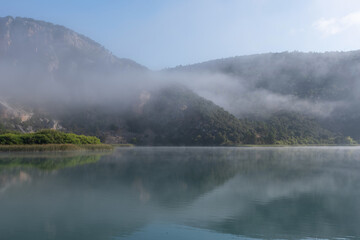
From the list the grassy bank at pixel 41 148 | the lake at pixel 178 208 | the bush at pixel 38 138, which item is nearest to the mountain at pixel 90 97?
the bush at pixel 38 138

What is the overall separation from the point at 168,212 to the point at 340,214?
6320 millimetres

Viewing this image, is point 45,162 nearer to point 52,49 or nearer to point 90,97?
point 90,97

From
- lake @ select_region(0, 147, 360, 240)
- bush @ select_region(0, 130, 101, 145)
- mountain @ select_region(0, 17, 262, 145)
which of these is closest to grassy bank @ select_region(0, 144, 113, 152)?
bush @ select_region(0, 130, 101, 145)

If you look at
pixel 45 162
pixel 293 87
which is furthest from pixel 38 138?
pixel 293 87

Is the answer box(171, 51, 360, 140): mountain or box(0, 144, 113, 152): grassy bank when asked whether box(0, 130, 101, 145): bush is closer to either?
box(0, 144, 113, 152): grassy bank

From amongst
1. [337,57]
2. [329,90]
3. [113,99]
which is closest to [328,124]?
[329,90]

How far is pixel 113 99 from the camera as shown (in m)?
135

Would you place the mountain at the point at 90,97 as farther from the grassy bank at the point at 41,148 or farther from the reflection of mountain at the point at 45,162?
the reflection of mountain at the point at 45,162

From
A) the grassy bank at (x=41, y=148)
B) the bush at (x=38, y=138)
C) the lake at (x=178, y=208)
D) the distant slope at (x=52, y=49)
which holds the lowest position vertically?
the lake at (x=178, y=208)

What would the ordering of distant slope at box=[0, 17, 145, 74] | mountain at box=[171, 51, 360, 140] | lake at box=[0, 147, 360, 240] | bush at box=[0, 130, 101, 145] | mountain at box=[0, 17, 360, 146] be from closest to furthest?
lake at box=[0, 147, 360, 240] < bush at box=[0, 130, 101, 145] < mountain at box=[0, 17, 360, 146] < mountain at box=[171, 51, 360, 140] < distant slope at box=[0, 17, 145, 74]

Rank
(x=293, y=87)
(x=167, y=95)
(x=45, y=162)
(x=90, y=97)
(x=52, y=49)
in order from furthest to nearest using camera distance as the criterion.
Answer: (x=52, y=49)
(x=293, y=87)
(x=167, y=95)
(x=90, y=97)
(x=45, y=162)

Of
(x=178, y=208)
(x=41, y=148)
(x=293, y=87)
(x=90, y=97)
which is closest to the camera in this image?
(x=178, y=208)

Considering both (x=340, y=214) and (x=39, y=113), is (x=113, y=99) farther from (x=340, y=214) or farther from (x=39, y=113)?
(x=340, y=214)

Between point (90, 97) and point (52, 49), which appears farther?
point (52, 49)
